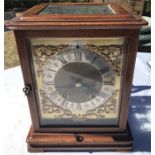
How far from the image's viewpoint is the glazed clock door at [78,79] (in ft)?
1.87

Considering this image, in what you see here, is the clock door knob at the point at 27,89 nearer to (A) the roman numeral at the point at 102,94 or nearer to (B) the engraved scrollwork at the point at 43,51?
(B) the engraved scrollwork at the point at 43,51

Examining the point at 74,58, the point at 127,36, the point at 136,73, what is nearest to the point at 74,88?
the point at 74,58

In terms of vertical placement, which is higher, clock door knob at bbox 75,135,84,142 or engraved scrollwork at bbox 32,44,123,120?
engraved scrollwork at bbox 32,44,123,120

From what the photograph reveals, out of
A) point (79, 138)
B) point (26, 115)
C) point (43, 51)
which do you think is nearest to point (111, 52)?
point (43, 51)

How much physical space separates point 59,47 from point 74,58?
0.15 ft

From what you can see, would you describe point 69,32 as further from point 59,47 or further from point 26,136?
point 26,136

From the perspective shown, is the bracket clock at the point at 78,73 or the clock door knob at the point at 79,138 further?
the clock door knob at the point at 79,138

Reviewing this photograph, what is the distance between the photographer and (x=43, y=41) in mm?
566

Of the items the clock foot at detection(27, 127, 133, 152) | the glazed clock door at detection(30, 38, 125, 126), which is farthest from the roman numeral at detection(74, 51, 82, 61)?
the clock foot at detection(27, 127, 133, 152)

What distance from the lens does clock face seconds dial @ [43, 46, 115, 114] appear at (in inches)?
23.2

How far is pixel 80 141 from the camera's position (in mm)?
690

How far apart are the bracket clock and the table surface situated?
0.16 feet

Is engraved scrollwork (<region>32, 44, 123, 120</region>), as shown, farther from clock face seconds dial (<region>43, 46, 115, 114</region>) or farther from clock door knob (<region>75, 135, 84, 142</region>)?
clock door knob (<region>75, 135, 84, 142</region>)

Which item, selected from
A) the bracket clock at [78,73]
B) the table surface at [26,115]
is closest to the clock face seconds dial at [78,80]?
the bracket clock at [78,73]
